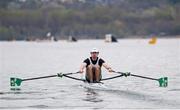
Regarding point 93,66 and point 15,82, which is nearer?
point 93,66

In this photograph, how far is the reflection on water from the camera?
36844mm

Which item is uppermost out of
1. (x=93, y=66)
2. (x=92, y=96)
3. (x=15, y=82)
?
(x=93, y=66)

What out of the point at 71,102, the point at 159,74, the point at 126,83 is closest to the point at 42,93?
the point at 71,102

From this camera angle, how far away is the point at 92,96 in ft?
126

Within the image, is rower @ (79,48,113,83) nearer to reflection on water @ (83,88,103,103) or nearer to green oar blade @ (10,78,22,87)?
reflection on water @ (83,88,103,103)

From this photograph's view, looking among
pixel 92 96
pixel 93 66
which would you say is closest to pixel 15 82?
pixel 93 66

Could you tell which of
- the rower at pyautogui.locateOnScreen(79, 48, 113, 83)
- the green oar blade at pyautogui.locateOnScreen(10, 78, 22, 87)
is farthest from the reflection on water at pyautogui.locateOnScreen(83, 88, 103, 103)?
the green oar blade at pyautogui.locateOnScreen(10, 78, 22, 87)

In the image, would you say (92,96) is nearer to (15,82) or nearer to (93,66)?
(93,66)

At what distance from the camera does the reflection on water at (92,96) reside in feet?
121

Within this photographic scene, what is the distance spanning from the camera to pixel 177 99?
36.6 meters

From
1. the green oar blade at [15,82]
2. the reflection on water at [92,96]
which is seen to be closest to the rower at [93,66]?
the reflection on water at [92,96]

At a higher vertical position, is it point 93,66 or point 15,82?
point 93,66

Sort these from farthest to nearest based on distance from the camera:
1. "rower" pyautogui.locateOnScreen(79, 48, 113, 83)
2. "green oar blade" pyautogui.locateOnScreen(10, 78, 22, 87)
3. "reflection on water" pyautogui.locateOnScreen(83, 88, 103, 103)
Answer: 1. "green oar blade" pyautogui.locateOnScreen(10, 78, 22, 87)
2. "rower" pyautogui.locateOnScreen(79, 48, 113, 83)
3. "reflection on water" pyautogui.locateOnScreen(83, 88, 103, 103)

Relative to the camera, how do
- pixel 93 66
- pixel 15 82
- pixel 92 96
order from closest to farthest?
pixel 92 96 → pixel 93 66 → pixel 15 82
